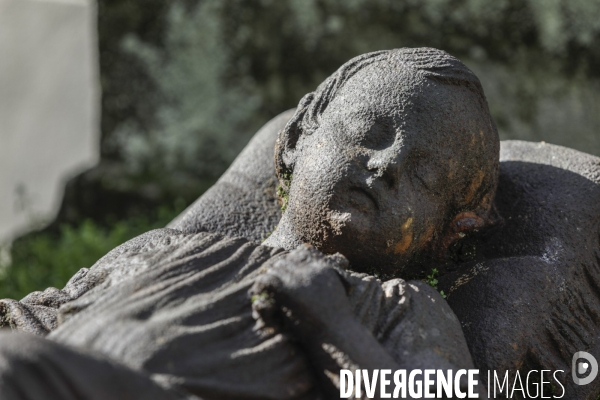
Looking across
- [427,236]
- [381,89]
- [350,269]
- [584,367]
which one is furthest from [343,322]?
[584,367]

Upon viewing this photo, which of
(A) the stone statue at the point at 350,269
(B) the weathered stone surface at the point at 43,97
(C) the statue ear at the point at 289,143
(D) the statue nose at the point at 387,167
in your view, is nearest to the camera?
(A) the stone statue at the point at 350,269

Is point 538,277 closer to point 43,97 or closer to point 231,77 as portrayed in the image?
point 231,77

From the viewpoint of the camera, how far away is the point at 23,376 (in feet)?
4.19

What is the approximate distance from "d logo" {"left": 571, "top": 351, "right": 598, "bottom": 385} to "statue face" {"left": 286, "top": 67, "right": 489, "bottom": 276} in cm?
50

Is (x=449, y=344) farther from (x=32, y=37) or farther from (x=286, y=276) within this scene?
(x=32, y=37)

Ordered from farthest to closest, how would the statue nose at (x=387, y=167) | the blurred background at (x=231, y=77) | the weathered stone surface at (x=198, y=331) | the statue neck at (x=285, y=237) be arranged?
the blurred background at (x=231, y=77) < the statue neck at (x=285, y=237) < the statue nose at (x=387, y=167) < the weathered stone surface at (x=198, y=331)

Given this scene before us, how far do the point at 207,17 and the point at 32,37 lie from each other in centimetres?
281

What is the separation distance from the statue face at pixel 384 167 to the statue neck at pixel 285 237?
25mm

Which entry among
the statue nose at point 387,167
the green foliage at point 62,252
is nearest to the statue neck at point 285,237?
the statue nose at point 387,167

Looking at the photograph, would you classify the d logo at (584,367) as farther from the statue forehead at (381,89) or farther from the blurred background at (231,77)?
the blurred background at (231,77)

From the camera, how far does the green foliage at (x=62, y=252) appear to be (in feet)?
12.1

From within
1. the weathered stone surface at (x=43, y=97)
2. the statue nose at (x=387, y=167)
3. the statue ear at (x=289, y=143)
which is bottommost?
the statue nose at (x=387, y=167)

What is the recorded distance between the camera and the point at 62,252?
12.7 feet

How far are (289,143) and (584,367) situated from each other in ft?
3.20
